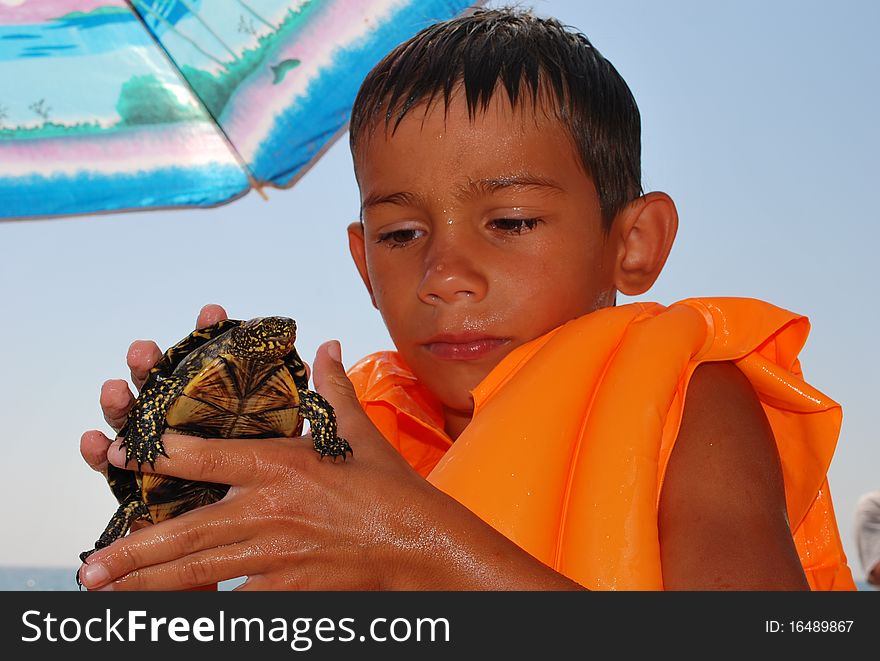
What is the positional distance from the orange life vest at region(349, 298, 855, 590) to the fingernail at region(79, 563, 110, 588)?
2.56ft

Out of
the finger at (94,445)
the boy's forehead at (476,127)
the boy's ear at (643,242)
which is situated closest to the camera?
the finger at (94,445)

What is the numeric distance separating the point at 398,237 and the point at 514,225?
0.35 metres

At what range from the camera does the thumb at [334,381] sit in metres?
1.91

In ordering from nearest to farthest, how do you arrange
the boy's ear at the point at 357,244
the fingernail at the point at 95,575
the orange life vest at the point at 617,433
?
1. the fingernail at the point at 95,575
2. the orange life vest at the point at 617,433
3. the boy's ear at the point at 357,244

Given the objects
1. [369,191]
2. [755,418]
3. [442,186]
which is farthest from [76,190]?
[755,418]

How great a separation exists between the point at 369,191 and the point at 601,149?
27.4 inches

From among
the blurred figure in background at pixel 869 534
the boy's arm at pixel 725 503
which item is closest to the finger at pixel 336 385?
the boy's arm at pixel 725 503

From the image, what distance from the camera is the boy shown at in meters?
1.65

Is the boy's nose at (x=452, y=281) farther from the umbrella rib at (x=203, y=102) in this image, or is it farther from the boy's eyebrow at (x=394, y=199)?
the umbrella rib at (x=203, y=102)

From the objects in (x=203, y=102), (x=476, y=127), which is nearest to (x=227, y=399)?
(x=476, y=127)

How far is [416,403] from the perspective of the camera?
2.86 m

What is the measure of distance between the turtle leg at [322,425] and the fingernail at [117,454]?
419mm

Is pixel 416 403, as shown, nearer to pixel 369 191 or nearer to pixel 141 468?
pixel 369 191

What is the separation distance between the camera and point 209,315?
2.38m
